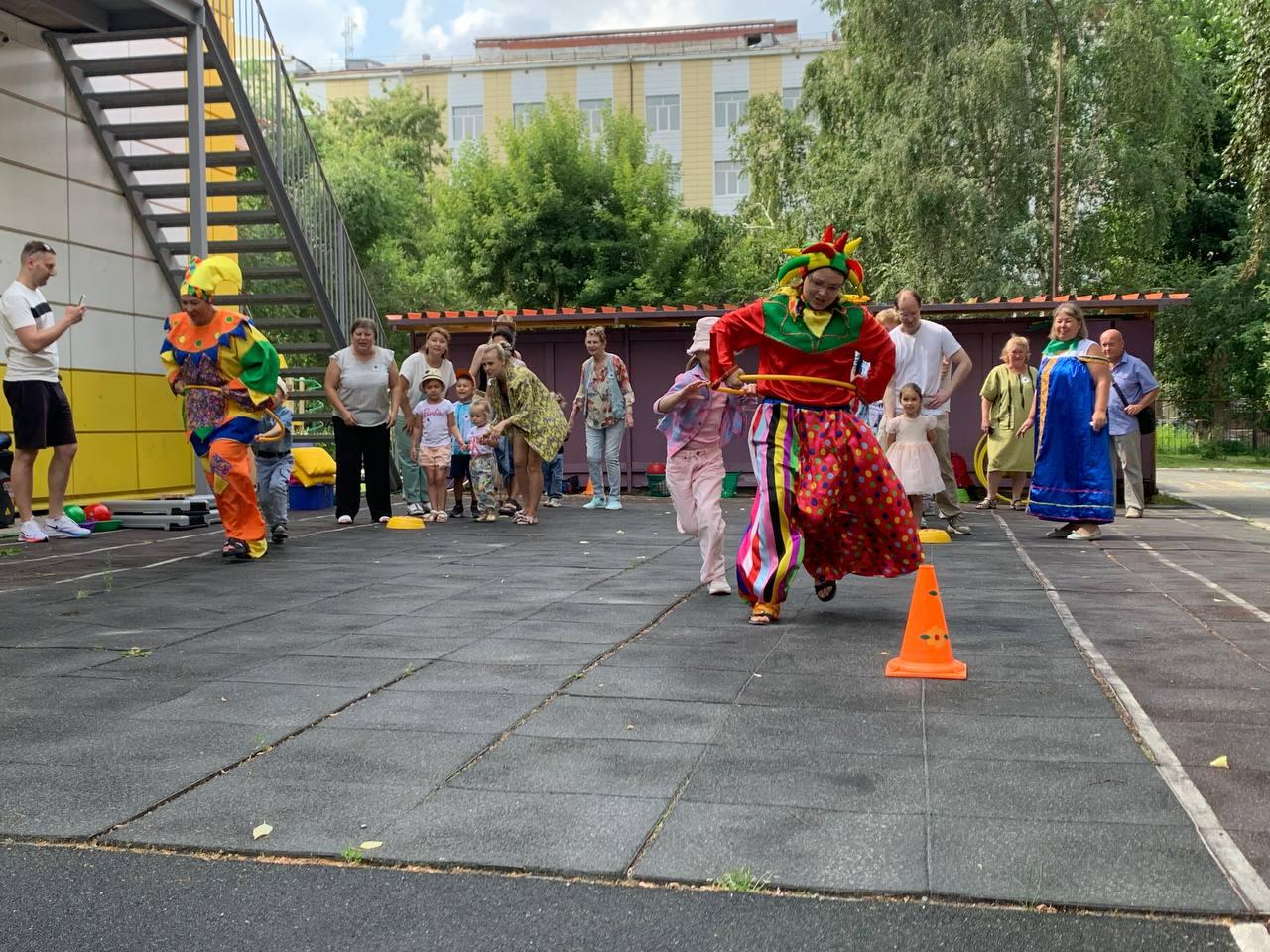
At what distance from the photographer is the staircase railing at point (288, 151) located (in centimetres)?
1320

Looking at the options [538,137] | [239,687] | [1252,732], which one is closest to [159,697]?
[239,687]

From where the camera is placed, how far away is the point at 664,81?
205ft

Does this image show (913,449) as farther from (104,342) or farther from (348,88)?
(348,88)

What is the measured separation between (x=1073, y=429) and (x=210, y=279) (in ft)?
21.4

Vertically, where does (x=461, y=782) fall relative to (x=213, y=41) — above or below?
below

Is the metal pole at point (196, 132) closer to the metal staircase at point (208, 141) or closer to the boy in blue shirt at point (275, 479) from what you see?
the metal staircase at point (208, 141)

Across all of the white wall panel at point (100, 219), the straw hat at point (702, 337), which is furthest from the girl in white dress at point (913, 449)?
the white wall panel at point (100, 219)

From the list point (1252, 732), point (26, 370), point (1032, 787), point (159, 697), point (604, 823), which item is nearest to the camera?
point (604, 823)

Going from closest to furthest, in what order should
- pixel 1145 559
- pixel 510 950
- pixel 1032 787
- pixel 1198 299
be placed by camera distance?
1. pixel 510 950
2. pixel 1032 787
3. pixel 1145 559
4. pixel 1198 299

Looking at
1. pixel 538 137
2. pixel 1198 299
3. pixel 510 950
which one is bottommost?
pixel 510 950

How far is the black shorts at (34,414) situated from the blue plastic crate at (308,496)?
451cm

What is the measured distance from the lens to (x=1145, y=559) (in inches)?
371

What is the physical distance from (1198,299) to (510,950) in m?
39.3

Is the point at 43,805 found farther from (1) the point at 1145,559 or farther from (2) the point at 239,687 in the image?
(1) the point at 1145,559
